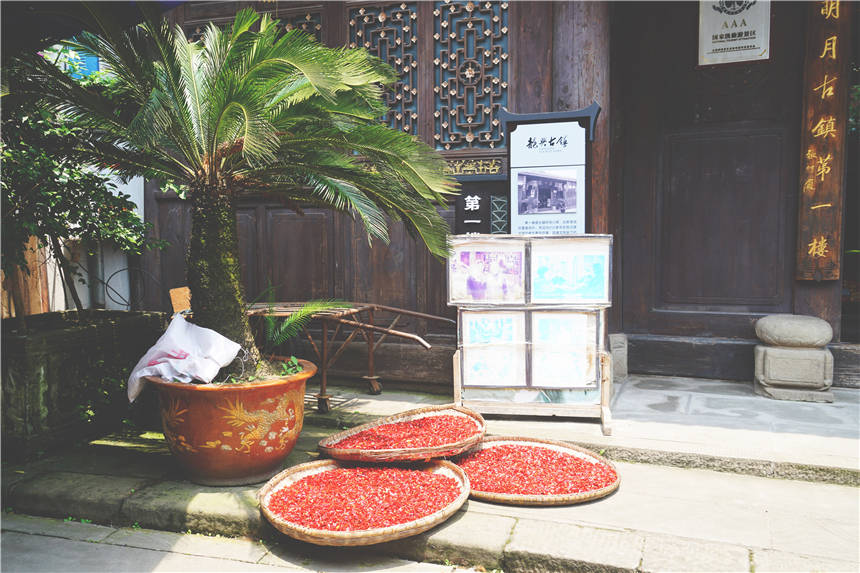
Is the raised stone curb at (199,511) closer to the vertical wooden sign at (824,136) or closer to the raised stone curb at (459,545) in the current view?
the raised stone curb at (459,545)

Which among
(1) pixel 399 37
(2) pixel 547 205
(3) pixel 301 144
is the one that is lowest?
(2) pixel 547 205

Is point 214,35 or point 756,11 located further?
point 756,11

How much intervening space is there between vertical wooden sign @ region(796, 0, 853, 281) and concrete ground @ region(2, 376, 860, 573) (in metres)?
1.57

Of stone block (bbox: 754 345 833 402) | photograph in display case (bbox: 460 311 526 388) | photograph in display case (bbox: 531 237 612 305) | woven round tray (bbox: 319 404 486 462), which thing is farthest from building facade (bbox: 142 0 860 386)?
woven round tray (bbox: 319 404 486 462)

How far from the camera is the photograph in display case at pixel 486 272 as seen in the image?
16.4 feet

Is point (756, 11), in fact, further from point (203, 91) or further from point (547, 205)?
point (203, 91)

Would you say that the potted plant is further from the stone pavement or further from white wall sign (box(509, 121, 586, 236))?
white wall sign (box(509, 121, 586, 236))

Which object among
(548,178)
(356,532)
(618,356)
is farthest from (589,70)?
(356,532)

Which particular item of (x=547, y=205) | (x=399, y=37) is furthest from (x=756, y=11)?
(x=399, y=37)

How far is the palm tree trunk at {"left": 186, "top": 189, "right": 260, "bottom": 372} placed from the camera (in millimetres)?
4152

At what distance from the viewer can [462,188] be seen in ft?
19.8

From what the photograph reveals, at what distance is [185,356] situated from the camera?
394 cm

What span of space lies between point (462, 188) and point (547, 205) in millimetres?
1053

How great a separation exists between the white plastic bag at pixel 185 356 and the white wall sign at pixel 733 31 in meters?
5.37
